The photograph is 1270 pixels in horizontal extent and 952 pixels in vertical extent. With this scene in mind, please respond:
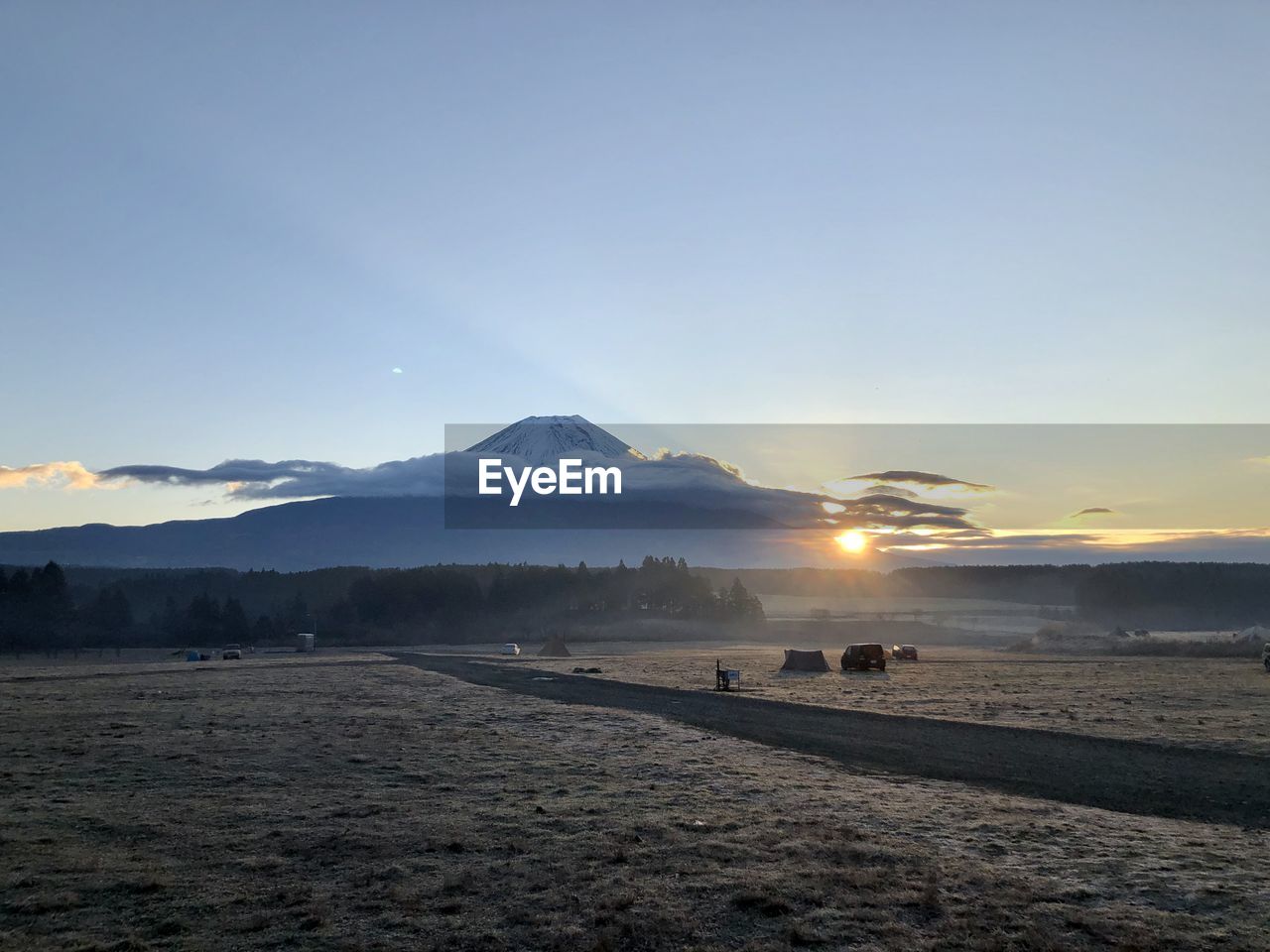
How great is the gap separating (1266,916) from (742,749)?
1784 centimetres

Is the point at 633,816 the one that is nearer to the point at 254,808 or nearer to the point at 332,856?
the point at 332,856

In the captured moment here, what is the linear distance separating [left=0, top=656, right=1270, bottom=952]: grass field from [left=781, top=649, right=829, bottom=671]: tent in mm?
47032

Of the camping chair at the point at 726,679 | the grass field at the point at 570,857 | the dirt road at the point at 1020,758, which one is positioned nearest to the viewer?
the grass field at the point at 570,857

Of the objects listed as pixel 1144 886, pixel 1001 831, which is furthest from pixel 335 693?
pixel 1144 886

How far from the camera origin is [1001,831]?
1772cm

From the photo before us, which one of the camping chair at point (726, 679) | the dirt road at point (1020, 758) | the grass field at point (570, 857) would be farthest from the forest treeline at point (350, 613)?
the grass field at point (570, 857)

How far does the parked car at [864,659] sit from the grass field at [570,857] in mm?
47459

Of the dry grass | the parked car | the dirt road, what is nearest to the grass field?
the dirt road

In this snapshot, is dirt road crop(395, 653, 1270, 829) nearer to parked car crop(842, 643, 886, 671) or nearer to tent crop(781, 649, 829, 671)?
tent crop(781, 649, 829, 671)

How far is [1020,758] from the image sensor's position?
2806cm

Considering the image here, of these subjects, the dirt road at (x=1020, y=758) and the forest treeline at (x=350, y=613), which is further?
the forest treeline at (x=350, y=613)

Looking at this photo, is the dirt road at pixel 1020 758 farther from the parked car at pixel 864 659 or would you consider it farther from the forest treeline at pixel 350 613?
the forest treeline at pixel 350 613

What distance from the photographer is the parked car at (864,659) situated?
73.1 metres

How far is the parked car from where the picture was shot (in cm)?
7306
